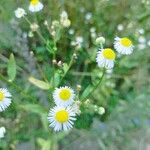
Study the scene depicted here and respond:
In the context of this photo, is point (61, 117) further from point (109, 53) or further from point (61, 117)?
point (109, 53)

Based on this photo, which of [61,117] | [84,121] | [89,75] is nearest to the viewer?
[61,117]

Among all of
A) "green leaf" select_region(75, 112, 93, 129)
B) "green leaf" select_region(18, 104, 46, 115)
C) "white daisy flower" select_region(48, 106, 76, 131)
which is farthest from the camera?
"green leaf" select_region(75, 112, 93, 129)

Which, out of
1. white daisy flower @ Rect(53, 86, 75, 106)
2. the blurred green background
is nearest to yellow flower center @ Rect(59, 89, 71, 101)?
white daisy flower @ Rect(53, 86, 75, 106)

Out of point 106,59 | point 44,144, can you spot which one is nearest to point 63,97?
point 106,59

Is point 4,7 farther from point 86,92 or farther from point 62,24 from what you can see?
point 86,92

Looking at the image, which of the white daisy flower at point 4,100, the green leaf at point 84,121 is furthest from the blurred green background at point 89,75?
the white daisy flower at point 4,100

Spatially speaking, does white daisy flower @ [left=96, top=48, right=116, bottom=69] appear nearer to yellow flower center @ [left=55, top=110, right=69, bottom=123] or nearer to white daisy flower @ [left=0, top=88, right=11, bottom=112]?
yellow flower center @ [left=55, top=110, right=69, bottom=123]
